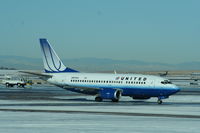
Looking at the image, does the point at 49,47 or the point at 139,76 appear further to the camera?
the point at 49,47

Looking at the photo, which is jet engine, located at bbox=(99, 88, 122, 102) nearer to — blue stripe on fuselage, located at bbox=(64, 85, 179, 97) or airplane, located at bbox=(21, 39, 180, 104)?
airplane, located at bbox=(21, 39, 180, 104)

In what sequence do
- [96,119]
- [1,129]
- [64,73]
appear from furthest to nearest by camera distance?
[64,73]
[96,119]
[1,129]

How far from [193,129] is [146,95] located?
3415 cm

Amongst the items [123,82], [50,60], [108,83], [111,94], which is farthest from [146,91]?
[50,60]

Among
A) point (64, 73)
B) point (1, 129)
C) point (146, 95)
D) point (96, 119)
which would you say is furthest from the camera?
point (64, 73)

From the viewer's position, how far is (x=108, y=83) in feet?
209

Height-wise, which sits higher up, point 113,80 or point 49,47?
point 49,47

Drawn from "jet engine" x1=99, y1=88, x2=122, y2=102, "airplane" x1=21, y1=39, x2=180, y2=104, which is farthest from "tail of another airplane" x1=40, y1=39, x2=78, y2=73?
"jet engine" x1=99, y1=88, x2=122, y2=102

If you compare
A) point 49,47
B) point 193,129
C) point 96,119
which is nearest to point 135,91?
point 49,47

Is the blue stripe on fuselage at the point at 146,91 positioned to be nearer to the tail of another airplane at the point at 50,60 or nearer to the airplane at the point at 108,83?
the airplane at the point at 108,83

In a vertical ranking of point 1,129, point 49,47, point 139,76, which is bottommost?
point 1,129

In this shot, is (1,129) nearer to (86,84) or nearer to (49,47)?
(86,84)

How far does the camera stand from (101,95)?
61.9 meters

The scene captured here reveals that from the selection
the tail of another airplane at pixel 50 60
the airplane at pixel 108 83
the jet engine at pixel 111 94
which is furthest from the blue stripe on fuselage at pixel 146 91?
the tail of another airplane at pixel 50 60
